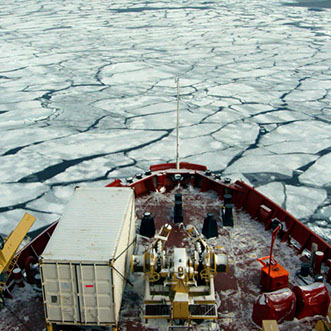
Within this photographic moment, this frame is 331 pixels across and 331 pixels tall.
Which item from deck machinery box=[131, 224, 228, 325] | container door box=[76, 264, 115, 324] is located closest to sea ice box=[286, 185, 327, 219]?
deck machinery box=[131, 224, 228, 325]

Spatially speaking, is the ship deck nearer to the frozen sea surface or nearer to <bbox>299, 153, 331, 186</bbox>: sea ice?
the frozen sea surface

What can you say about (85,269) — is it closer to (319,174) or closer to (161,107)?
(319,174)

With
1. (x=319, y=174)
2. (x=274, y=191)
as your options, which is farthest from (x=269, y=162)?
(x=274, y=191)

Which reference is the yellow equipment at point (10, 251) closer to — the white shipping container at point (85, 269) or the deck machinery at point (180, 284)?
the white shipping container at point (85, 269)

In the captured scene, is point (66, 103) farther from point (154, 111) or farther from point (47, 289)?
point (47, 289)

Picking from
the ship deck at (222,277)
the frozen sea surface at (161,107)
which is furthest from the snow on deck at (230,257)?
the frozen sea surface at (161,107)

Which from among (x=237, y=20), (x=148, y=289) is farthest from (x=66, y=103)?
(x=237, y=20)
